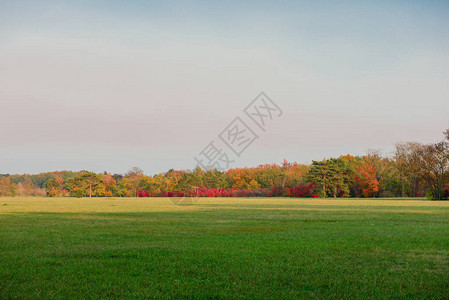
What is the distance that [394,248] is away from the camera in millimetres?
7301

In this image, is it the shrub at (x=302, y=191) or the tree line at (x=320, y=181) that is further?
the shrub at (x=302, y=191)

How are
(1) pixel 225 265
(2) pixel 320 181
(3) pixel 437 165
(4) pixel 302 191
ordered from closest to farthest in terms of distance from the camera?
(1) pixel 225 265, (3) pixel 437 165, (2) pixel 320 181, (4) pixel 302 191

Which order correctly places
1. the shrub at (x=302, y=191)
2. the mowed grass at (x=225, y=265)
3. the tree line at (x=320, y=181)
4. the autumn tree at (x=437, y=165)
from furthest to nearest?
the shrub at (x=302, y=191) < the tree line at (x=320, y=181) < the autumn tree at (x=437, y=165) < the mowed grass at (x=225, y=265)

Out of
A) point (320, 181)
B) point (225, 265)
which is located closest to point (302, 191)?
point (320, 181)

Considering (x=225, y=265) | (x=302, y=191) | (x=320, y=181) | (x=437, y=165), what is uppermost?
(x=437, y=165)

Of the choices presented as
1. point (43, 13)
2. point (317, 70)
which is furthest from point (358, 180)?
point (43, 13)

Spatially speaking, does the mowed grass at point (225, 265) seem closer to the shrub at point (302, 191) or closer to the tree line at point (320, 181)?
the tree line at point (320, 181)

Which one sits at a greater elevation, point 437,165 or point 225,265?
point 437,165

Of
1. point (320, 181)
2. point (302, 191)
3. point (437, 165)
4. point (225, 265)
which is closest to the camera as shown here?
point (225, 265)

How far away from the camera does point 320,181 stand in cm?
5588

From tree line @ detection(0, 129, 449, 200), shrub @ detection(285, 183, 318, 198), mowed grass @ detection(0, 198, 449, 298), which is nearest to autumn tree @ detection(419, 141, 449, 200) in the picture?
tree line @ detection(0, 129, 449, 200)

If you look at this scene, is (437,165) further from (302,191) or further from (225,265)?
(225,265)

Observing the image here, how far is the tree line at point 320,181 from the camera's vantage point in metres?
41.9

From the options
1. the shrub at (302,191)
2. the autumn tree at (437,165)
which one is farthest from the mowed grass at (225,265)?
the shrub at (302,191)
